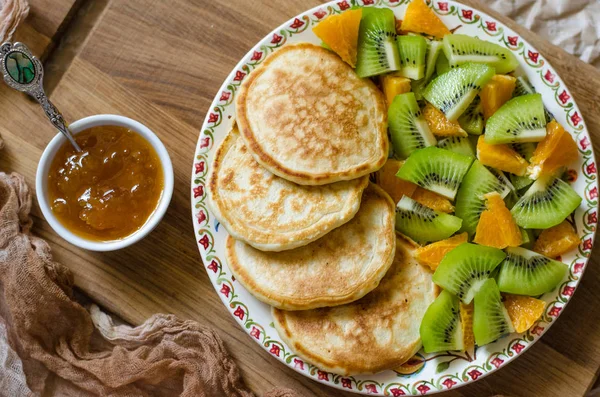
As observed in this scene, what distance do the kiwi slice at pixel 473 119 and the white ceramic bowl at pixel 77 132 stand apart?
3.94 feet

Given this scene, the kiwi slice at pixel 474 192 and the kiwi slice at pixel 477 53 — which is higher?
the kiwi slice at pixel 477 53

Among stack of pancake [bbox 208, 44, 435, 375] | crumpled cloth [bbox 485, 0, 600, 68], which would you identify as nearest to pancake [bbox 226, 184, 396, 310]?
stack of pancake [bbox 208, 44, 435, 375]

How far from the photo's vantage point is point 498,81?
246cm

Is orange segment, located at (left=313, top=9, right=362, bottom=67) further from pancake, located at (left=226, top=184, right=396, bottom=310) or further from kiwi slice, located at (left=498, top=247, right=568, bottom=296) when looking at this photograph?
kiwi slice, located at (left=498, top=247, right=568, bottom=296)

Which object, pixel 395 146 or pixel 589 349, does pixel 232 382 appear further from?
pixel 589 349

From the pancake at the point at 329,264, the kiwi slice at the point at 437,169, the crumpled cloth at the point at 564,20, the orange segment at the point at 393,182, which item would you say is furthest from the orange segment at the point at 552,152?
the crumpled cloth at the point at 564,20

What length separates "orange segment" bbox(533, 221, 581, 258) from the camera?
246cm

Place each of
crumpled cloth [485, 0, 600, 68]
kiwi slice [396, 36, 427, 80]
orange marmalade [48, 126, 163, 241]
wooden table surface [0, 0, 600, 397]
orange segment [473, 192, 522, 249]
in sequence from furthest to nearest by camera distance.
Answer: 1. crumpled cloth [485, 0, 600, 68]
2. wooden table surface [0, 0, 600, 397]
3. orange marmalade [48, 126, 163, 241]
4. kiwi slice [396, 36, 427, 80]
5. orange segment [473, 192, 522, 249]

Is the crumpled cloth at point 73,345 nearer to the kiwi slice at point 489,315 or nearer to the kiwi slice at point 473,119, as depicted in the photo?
the kiwi slice at point 489,315

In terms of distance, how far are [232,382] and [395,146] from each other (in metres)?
1.20

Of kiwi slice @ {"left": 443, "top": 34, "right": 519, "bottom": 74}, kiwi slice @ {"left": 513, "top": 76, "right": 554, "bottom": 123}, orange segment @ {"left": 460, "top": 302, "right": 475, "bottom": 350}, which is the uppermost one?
kiwi slice @ {"left": 443, "top": 34, "right": 519, "bottom": 74}

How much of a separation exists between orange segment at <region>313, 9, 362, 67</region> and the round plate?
0.52 feet

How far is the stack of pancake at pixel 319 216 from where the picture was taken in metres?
2.42

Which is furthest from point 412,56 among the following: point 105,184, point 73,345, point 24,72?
point 73,345
